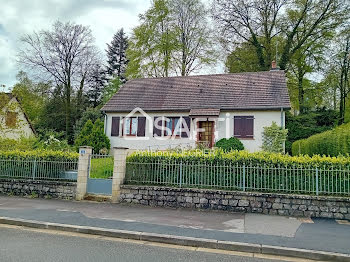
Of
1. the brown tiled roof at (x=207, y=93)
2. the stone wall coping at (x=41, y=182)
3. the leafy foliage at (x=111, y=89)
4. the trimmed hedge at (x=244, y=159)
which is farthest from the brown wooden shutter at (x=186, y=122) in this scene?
the leafy foliage at (x=111, y=89)

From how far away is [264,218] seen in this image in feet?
26.4

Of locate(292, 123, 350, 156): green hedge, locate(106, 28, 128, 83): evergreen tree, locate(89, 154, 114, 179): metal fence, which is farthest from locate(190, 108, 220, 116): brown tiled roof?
locate(106, 28, 128, 83): evergreen tree

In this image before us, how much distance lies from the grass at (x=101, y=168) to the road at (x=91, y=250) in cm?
414

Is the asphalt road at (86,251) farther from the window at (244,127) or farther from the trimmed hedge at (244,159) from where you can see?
the window at (244,127)

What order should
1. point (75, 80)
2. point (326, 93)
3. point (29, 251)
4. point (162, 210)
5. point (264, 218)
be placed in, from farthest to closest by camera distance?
1. point (75, 80)
2. point (326, 93)
3. point (162, 210)
4. point (264, 218)
5. point (29, 251)

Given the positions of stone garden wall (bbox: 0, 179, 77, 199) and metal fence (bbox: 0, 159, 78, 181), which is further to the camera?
metal fence (bbox: 0, 159, 78, 181)

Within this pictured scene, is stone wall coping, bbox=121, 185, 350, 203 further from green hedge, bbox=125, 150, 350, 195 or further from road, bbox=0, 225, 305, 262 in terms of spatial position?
road, bbox=0, 225, 305, 262

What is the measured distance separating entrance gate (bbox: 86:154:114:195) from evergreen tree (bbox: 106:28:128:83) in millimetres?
32429

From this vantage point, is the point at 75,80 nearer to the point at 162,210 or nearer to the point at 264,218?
the point at 162,210

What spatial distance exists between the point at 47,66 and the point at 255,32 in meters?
21.3

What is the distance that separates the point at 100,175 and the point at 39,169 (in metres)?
2.58

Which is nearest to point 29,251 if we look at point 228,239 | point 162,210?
point 228,239

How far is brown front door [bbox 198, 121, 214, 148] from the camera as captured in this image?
59.8 ft

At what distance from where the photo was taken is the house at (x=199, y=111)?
17.6 metres
